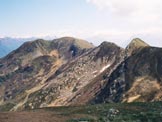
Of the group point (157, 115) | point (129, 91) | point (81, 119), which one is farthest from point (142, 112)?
point (129, 91)

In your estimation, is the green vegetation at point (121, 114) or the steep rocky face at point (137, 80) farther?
the steep rocky face at point (137, 80)

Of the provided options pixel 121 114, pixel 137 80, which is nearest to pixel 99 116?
pixel 121 114

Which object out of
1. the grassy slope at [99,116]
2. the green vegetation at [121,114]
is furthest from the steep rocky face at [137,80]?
the grassy slope at [99,116]

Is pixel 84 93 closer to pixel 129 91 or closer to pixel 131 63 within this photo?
pixel 131 63

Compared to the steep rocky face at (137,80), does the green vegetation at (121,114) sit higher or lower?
higher

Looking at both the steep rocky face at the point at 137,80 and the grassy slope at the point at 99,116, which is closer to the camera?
the grassy slope at the point at 99,116

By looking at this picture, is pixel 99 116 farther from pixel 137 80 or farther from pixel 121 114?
pixel 137 80

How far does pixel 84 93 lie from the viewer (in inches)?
7781

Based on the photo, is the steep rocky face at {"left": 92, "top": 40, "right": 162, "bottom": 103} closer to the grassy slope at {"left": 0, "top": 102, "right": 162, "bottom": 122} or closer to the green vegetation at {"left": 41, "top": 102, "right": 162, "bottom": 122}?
the green vegetation at {"left": 41, "top": 102, "right": 162, "bottom": 122}

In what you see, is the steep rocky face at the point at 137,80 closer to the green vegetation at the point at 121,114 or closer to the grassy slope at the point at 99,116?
the green vegetation at the point at 121,114

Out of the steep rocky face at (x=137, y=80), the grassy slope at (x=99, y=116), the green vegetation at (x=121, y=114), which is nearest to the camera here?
the grassy slope at (x=99, y=116)

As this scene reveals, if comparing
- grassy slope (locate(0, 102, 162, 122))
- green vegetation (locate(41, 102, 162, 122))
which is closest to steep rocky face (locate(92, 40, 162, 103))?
green vegetation (locate(41, 102, 162, 122))

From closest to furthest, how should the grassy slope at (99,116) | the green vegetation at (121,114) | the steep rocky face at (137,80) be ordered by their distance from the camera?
1. the grassy slope at (99,116)
2. the green vegetation at (121,114)
3. the steep rocky face at (137,80)

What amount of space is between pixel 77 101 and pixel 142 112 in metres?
136
